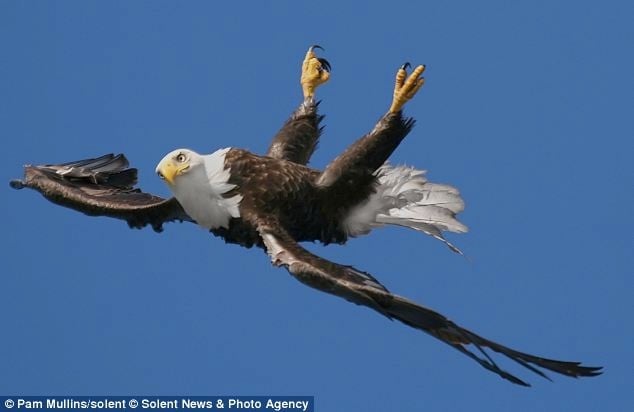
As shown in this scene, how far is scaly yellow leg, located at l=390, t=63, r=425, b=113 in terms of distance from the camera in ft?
33.5

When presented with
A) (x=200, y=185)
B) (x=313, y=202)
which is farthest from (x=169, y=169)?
(x=313, y=202)

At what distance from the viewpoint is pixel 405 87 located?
10.2m

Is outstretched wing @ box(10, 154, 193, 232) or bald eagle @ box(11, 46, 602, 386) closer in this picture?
bald eagle @ box(11, 46, 602, 386)

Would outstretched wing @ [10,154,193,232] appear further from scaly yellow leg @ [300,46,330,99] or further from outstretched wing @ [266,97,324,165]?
scaly yellow leg @ [300,46,330,99]

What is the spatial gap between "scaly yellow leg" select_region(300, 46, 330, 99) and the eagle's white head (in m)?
1.42

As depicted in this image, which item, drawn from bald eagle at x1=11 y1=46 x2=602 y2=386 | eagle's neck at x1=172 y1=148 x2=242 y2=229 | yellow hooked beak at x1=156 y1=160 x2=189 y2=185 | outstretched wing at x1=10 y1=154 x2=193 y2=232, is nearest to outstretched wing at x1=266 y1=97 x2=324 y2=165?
bald eagle at x1=11 y1=46 x2=602 y2=386

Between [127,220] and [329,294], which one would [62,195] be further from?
[329,294]

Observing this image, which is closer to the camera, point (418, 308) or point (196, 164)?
point (418, 308)

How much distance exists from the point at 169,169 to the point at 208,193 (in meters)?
0.25

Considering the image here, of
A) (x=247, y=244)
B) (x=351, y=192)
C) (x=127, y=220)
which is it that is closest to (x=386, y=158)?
(x=351, y=192)

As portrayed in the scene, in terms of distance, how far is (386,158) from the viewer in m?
10.3

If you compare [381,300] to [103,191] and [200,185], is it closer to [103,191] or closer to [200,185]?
[200,185]

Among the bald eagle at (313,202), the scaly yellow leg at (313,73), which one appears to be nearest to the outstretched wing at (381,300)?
the bald eagle at (313,202)

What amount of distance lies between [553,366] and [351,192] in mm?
1715
